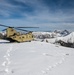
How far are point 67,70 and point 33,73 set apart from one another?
142cm

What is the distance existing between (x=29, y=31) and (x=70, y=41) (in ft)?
24.8

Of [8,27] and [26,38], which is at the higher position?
[8,27]

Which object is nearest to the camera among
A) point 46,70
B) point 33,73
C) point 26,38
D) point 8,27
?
point 33,73

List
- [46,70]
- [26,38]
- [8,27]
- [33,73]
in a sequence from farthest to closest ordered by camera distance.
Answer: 1. [26,38]
2. [8,27]
3. [46,70]
4. [33,73]

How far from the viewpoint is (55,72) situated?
20.5 ft

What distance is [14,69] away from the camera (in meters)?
6.60

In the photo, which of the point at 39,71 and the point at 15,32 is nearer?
the point at 39,71

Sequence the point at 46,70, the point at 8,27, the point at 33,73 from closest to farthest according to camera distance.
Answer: the point at 33,73, the point at 46,70, the point at 8,27

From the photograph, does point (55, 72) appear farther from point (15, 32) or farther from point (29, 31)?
point (29, 31)

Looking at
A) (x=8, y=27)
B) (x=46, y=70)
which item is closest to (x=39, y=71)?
(x=46, y=70)

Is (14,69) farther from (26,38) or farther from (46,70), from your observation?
(26,38)

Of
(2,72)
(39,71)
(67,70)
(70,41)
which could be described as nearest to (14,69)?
(2,72)

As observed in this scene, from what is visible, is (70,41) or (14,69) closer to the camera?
(14,69)

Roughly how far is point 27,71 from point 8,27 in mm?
21473
